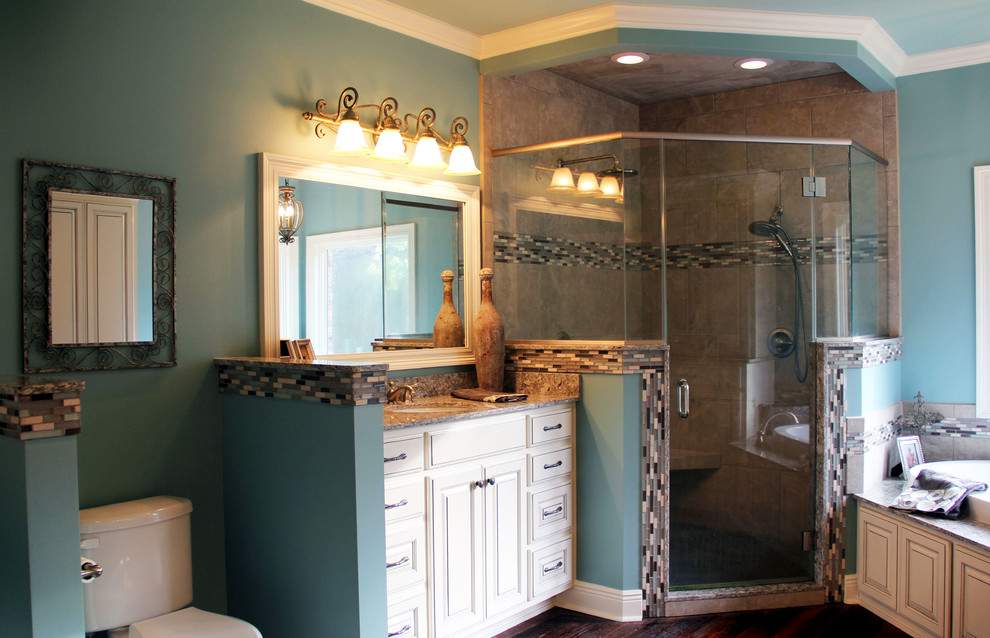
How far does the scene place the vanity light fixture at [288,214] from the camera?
8.90 ft

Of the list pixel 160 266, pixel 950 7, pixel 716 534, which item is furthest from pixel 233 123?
pixel 950 7

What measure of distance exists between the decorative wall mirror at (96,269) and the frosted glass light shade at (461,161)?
1.17 metres

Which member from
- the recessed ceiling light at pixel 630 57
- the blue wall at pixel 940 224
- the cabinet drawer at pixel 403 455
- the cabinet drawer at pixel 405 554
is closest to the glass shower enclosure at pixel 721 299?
the recessed ceiling light at pixel 630 57

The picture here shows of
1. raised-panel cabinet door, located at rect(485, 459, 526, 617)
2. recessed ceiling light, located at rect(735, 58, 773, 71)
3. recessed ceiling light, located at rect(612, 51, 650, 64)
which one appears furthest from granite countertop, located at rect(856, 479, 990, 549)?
recessed ceiling light, located at rect(612, 51, 650, 64)

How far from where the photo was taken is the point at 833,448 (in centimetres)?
325

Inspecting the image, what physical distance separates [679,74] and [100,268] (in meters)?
2.93

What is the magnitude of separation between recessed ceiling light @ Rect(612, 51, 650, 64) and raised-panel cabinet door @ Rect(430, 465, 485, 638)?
1.93 metres

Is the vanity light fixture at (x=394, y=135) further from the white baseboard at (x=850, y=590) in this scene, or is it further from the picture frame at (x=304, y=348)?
the white baseboard at (x=850, y=590)

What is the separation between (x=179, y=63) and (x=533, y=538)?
211 cm

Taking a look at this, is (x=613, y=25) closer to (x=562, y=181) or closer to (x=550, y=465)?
(x=562, y=181)

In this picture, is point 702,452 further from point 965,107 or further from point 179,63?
point 179,63

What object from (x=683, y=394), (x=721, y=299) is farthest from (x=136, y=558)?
(x=721, y=299)

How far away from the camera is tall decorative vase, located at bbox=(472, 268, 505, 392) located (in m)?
3.24

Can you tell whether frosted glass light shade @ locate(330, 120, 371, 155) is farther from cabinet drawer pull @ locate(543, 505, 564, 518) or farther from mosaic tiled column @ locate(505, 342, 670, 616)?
cabinet drawer pull @ locate(543, 505, 564, 518)
